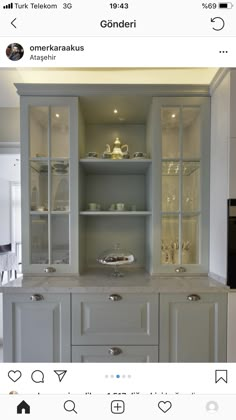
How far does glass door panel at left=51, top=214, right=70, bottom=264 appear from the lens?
4.03ft

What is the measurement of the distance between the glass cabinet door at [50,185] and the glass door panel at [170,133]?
0.49m

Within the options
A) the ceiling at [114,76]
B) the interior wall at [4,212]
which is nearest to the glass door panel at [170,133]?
the ceiling at [114,76]

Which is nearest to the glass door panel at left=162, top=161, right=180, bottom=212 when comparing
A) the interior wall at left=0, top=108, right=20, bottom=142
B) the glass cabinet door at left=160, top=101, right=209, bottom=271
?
the glass cabinet door at left=160, top=101, right=209, bottom=271

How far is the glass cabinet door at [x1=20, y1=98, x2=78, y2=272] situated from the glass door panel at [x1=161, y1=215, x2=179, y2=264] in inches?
19.7

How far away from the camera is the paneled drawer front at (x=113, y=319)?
1.04m

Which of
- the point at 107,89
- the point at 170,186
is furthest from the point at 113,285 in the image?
the point at 107,89

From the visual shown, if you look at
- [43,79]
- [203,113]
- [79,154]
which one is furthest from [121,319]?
[43,79]

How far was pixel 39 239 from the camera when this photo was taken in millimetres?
1237
